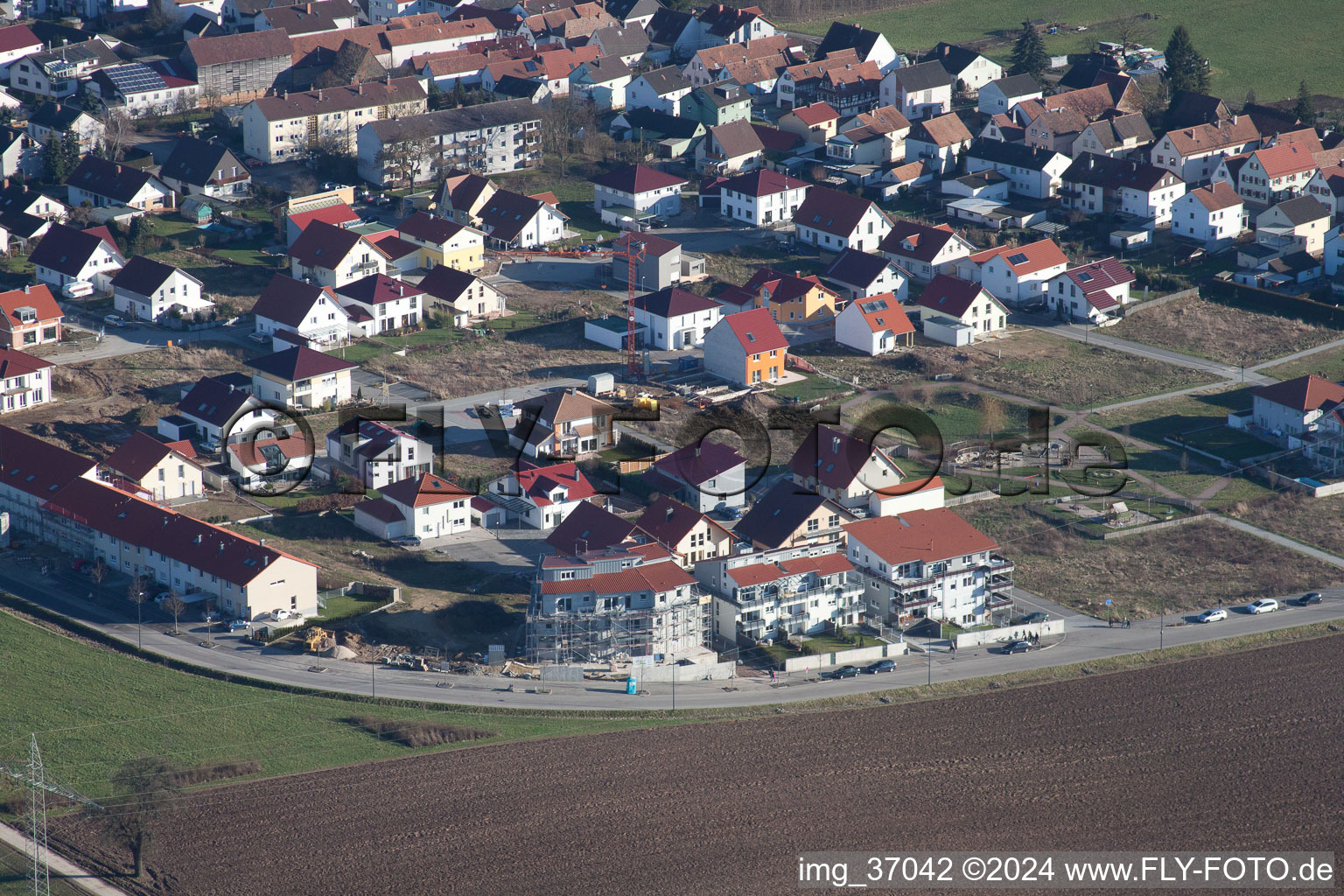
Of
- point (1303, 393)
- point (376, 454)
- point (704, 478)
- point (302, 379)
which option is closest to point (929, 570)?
point (704, 478)

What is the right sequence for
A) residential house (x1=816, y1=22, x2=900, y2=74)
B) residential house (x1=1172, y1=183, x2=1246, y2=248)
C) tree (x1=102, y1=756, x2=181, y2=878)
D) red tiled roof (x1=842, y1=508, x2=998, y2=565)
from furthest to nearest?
1. residential house (x1=816, y1=22, x2=900, y2=74)
2. residential house (x1=1172, y1=183, x2=1246, y2=248)
3. red tiled roof (x1=842, y1=508, x2=998, y2=565)
4. tree (x1=102, y1=756, x2=181, y2=878)

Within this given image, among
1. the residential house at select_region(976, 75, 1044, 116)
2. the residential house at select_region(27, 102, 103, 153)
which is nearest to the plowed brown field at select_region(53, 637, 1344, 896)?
the residential house at select_region(27, 102, 103, 153)

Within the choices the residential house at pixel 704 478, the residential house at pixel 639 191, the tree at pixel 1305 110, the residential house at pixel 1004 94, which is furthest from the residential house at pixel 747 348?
the tree at pixel 1305 110

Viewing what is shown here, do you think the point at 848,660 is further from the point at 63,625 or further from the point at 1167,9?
the point at 1167,9

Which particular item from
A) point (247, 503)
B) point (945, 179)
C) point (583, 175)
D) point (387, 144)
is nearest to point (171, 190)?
point (387, 144)

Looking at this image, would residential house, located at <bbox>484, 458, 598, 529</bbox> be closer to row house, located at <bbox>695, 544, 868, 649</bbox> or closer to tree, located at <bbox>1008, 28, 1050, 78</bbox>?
row house, located at <bbox>695, 544, 868, 649</bbox>

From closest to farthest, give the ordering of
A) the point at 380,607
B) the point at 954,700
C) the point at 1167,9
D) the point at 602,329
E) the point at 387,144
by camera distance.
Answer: the point at 954,700 → the point at 380,607 → the point at 602,329 → the point at 387,144 → the point at 1167,9
